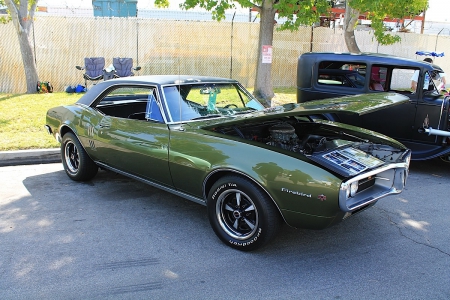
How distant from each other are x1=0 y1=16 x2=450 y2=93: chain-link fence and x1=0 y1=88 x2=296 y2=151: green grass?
2070 millimetres

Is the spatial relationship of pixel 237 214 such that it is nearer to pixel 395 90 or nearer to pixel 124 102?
pixel 124 102

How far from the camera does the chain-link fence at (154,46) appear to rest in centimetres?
1320

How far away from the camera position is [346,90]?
6.95 meters

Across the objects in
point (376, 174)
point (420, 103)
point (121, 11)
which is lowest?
point (376, 174)

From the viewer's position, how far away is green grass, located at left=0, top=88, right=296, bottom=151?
22.4 feet

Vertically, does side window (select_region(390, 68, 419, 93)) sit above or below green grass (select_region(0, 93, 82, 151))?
above

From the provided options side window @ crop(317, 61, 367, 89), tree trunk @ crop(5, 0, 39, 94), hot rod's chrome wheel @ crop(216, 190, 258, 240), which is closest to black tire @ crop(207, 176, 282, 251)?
hot rod's chrome wheel @ crop(216, 190, 258, 240)

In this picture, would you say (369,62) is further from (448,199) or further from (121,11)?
(121,11)

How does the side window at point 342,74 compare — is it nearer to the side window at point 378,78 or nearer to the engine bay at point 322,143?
the side window at point 378,78

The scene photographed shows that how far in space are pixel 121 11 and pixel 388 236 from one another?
17.1 metres

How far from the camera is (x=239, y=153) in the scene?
339 centimetres

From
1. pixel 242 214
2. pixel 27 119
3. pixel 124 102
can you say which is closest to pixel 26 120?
pixel 27 119

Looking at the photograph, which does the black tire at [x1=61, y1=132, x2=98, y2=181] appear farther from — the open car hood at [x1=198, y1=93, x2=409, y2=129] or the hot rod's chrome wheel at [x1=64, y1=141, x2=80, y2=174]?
the open car hood at [x1=198, y1=93, x2=409, y2=129]

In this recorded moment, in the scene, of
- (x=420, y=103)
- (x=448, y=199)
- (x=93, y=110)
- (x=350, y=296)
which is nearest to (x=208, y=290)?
(x=350, y=296)
